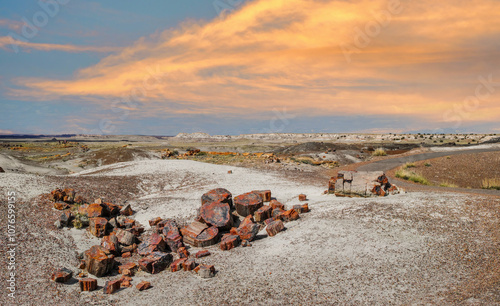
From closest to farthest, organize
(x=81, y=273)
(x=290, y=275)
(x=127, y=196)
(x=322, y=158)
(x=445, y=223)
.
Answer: (x=290, y=275) → (x=81, y=273) → (x=445, y=223) → (x=127, y=196) → (x=322, y=158)

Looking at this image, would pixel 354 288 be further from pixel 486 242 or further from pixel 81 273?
pixel 81 273

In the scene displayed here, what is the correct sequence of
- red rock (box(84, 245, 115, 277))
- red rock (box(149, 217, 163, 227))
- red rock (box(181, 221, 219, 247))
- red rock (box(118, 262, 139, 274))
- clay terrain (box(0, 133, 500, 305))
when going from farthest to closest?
red rock (box(149, 217, 163, 227))
red rock (box(181, 221, 219, 247))
red rock (box(118, 262, 139, 274))
red rock (box(84, 245, 115, 277))
clay terrain (box(0, 133, 500, 305))

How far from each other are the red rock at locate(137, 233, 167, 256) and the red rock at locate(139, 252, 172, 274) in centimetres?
86

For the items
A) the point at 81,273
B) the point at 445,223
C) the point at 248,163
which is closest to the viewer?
the point at 81,273

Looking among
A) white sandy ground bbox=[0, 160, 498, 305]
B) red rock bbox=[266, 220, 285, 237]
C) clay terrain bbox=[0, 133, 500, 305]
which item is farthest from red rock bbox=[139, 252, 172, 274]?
red rock bbox=[266, 220, 285, 237]

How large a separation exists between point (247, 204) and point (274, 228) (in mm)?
2545

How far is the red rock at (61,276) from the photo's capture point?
8.95m

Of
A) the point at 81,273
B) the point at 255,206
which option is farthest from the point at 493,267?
the point at 81,273

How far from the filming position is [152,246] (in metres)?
11.4

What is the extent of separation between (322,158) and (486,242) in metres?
30.1

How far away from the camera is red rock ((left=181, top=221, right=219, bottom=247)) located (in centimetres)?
1177

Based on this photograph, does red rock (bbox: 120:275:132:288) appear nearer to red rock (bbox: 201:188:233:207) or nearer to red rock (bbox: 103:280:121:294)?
red rock (bbox: 103:280:121:294)

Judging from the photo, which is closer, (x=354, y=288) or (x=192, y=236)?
(x=354, y=288)

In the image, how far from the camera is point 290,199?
15.9 meters
